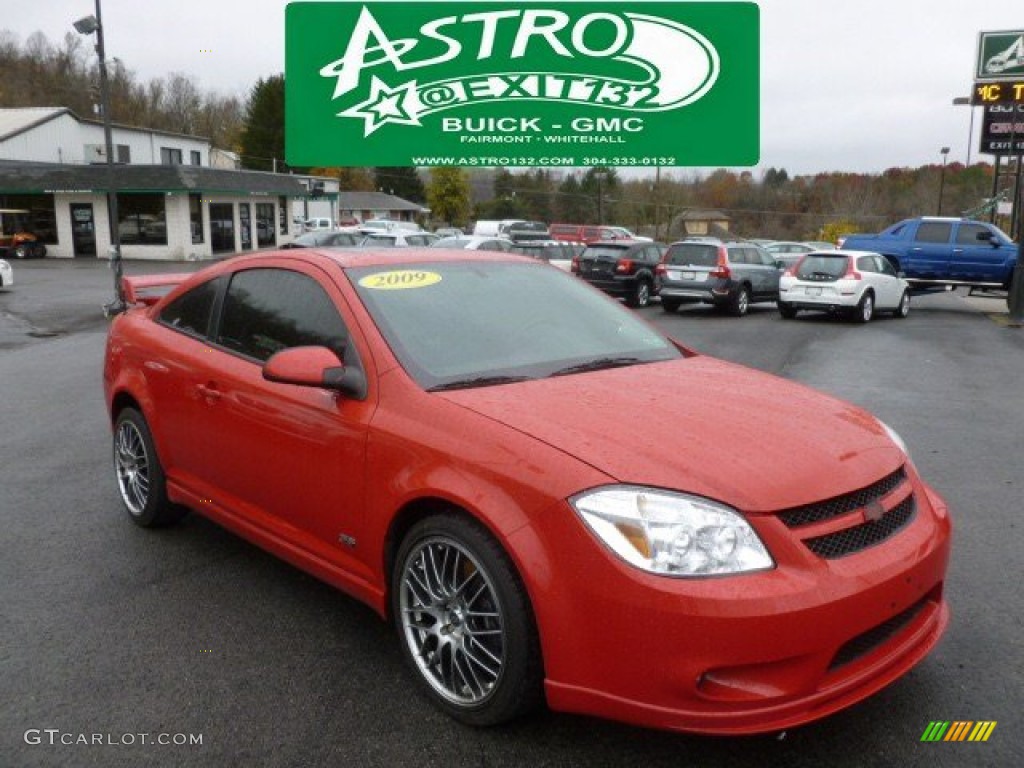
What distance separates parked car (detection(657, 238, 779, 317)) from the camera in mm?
18891

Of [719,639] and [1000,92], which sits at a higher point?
[1000,92]

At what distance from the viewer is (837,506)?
2668 millimetres

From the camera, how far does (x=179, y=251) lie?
38938mm

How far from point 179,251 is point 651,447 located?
3989cm

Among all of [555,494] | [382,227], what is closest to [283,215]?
[382,227]

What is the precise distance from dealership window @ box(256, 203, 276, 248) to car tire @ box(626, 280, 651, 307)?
2970 centimetres

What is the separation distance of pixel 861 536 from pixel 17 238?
43.1m

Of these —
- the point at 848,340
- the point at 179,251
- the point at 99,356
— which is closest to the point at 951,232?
the point at 848,340

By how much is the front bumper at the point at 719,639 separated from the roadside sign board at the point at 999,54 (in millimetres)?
30698

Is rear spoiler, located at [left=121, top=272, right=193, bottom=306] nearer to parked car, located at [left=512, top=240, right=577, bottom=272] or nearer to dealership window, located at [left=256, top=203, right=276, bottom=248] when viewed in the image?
parked car, located at [left=512, top=240, right=577, bottom=272]

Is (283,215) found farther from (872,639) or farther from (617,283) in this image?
(872,639)

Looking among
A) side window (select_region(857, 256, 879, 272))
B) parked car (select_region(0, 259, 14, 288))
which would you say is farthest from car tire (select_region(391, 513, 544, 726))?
parked car (select_region(0, 259, 14, 288))

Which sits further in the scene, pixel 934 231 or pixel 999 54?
pixel 999 54

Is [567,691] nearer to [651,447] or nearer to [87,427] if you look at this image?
[651,447]
